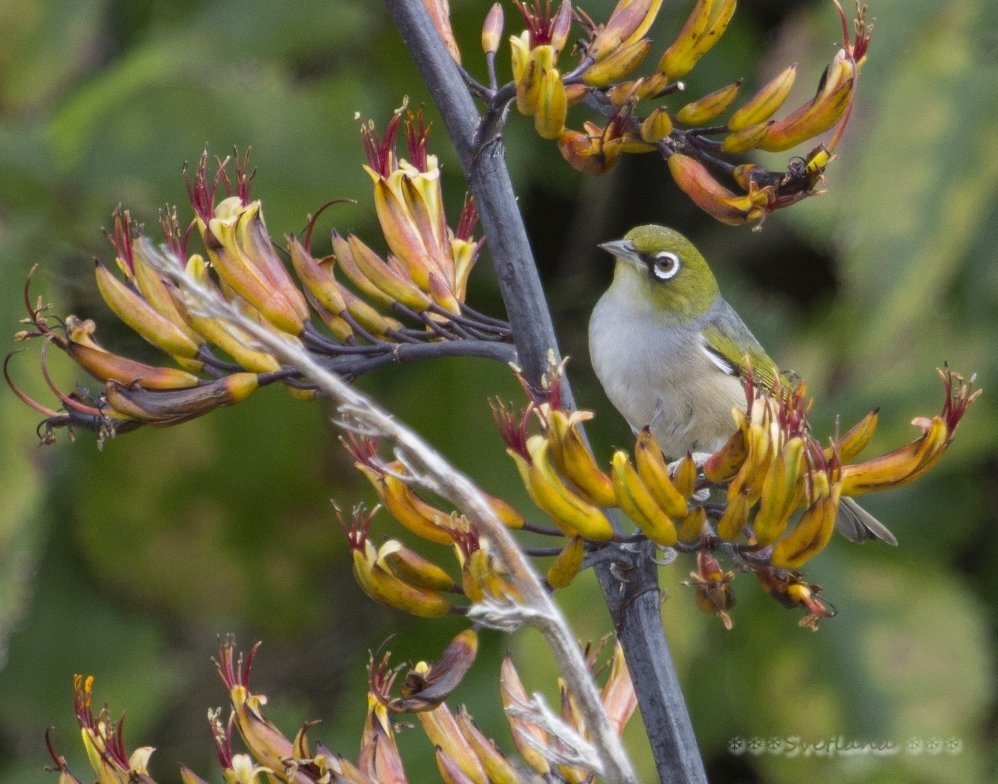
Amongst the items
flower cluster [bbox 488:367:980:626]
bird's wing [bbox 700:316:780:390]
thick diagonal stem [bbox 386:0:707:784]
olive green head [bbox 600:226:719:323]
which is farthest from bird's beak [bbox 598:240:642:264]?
flower cluster [bbox 488:367:980:626]

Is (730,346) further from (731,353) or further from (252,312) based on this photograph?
(252,312)

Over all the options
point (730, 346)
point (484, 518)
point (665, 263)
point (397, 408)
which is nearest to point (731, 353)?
point (730, 346)

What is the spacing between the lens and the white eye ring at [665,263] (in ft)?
8.15

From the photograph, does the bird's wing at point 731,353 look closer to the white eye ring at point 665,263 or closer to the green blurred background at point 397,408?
the white eye ring at point 665,263

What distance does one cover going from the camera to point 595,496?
162cm

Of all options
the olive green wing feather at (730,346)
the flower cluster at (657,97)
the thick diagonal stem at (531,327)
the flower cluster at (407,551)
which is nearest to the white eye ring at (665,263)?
the olive green wing feather at (730,346)

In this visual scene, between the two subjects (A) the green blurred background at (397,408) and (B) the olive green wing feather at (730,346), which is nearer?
(B) the olive green wing feather at (730,346)

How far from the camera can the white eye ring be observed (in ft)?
8.15

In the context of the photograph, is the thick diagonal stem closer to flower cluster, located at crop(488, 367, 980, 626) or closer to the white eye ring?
flower cluster, located at crop(488, 367, 980, 626)

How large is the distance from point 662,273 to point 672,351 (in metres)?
0.28

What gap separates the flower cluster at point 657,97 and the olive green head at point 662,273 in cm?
63

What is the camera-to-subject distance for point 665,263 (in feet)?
8.52

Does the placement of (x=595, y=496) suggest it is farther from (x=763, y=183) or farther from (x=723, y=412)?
(x=723, y=412)

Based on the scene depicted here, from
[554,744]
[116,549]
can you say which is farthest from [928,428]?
[116,549]
